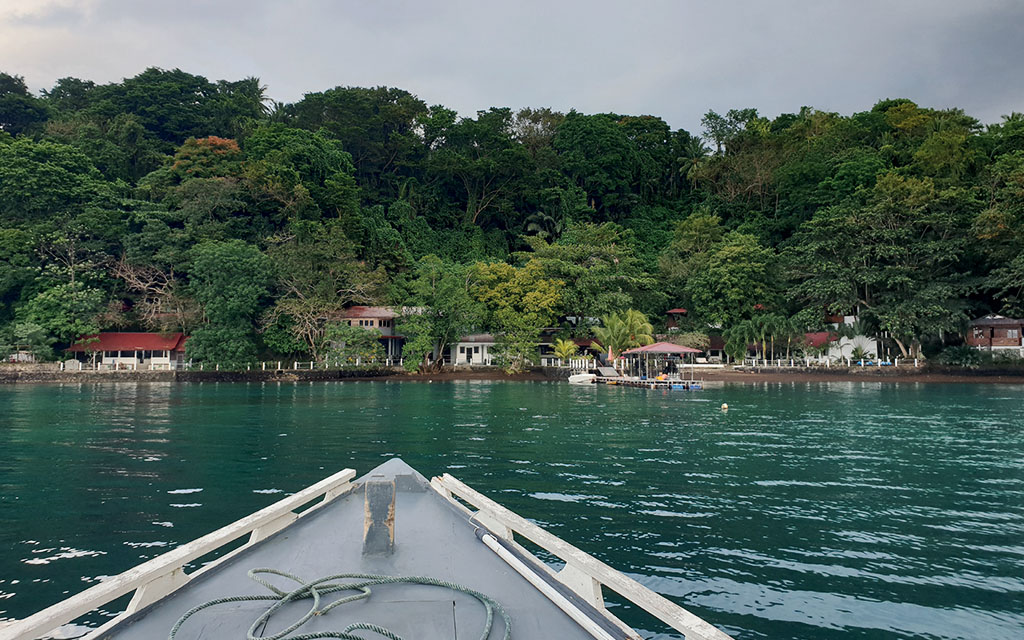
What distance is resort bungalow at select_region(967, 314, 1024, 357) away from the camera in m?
36.5

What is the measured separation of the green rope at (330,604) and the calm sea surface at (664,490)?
2.81m

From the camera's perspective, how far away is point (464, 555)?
3459 mm

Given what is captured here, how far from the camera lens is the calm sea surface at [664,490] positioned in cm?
557

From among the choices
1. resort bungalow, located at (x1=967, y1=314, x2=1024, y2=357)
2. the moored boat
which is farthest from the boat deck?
resort bungalow, located at (x1=967, y1=314, x2=1024, y2=357)

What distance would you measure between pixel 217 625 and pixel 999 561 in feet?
24.7

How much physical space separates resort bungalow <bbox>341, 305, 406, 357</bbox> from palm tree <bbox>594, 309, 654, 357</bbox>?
560 inches

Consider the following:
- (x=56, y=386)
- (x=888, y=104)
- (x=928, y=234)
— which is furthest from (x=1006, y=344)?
(x=56, y=386)

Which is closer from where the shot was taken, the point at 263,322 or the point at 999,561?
the point at 999,561

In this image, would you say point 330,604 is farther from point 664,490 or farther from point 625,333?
point 625,333

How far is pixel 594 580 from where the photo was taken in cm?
330

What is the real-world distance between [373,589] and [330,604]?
332 millimetres

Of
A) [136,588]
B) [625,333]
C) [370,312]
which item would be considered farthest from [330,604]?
[370,312]

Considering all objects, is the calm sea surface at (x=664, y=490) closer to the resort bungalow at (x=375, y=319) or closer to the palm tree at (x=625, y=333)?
the palm tree at (x=625, y=333)

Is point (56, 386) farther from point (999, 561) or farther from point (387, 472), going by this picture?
point (999, 561)
